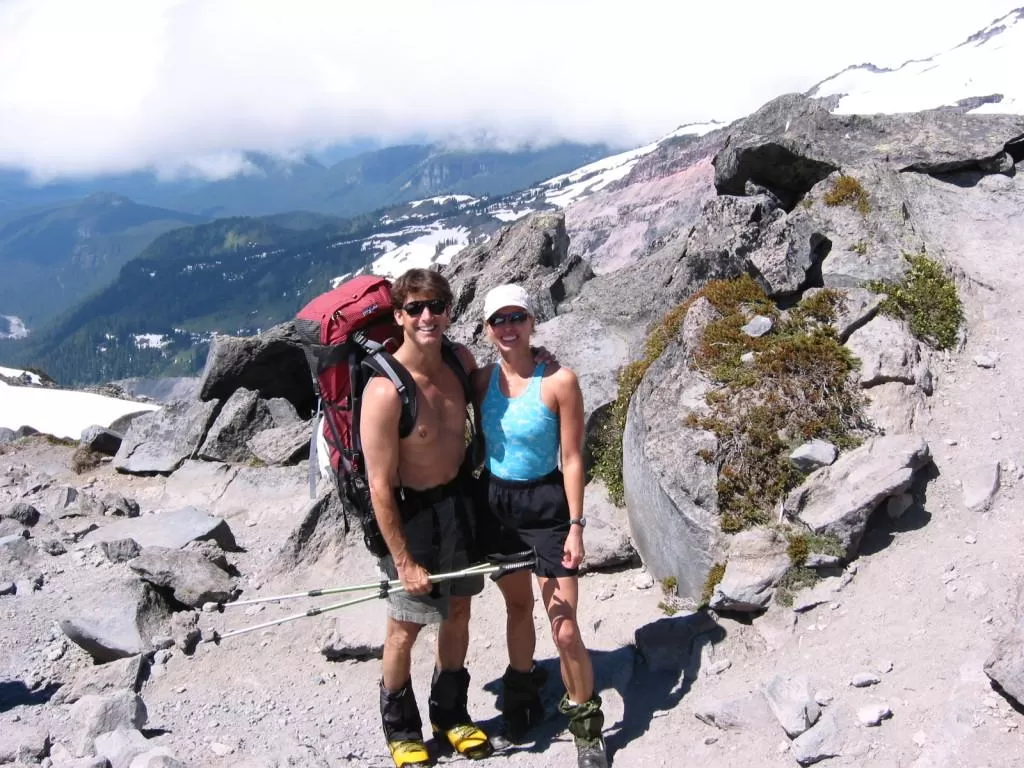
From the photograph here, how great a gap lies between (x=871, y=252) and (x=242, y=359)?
1529cm

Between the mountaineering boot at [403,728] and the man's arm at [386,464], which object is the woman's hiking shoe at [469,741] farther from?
the man's arm at [386,464]

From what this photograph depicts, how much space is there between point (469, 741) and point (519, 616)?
1186 millimetres

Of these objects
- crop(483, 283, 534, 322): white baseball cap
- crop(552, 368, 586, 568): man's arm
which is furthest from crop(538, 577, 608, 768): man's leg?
crop(483, 283, 534, 322): white baseball cap

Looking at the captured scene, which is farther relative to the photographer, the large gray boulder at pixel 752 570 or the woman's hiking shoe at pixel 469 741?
the large gray boulder at pixel 752 570

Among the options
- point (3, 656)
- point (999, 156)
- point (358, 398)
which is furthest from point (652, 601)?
point (999, 156)

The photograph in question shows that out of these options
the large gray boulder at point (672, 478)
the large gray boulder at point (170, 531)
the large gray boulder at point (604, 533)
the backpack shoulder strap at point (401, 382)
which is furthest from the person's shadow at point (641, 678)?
the large gray boulder at point (170, 531)

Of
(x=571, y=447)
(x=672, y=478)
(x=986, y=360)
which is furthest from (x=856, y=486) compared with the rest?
(x=571, y=447)

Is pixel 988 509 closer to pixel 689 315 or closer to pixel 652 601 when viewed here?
pixel 652 601

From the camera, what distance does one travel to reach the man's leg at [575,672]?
646cm

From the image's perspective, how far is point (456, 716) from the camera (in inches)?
282

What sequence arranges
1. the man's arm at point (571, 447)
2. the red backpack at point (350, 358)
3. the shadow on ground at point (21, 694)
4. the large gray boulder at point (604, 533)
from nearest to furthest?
1. the man's arm at point (571, 447)
2. the red backpack at point (350, 358)
3. the shadow on ground at point (21, 694)
4. the large gray boulder at point (604, 533)

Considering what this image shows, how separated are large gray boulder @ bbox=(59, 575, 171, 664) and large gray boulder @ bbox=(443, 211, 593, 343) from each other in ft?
29.7

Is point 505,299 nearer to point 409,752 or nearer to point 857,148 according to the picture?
point 409,752

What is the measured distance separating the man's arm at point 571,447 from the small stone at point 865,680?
250 centimetres
